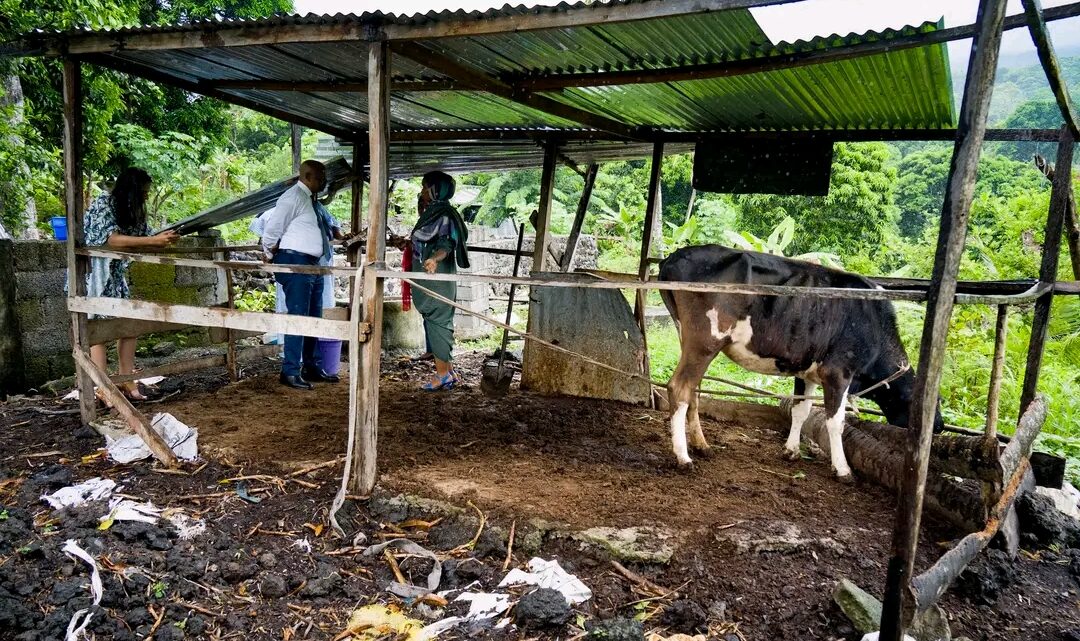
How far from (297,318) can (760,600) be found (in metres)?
3.02

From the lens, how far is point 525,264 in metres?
15.0

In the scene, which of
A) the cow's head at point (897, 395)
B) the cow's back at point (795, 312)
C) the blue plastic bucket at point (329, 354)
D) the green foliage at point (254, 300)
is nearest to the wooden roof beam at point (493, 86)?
the cow's back at point (795, 312)

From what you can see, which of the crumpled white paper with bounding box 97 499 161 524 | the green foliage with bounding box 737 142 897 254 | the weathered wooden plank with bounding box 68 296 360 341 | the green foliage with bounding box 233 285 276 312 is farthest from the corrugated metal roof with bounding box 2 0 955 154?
the green foliage with bounding box 737 142 897 254

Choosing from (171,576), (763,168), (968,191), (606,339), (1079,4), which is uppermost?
(1079,4)

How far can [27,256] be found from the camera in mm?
5977

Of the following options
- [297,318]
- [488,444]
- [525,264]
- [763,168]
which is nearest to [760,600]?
[488,444]

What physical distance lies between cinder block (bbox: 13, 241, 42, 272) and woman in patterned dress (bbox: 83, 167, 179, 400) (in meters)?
1.08

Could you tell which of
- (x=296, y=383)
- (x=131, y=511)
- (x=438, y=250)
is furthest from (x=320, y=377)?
(x=131, y=511)

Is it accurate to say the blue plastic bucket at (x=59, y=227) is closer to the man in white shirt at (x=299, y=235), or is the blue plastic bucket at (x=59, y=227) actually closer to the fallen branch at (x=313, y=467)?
the man in white shirt at (x=299, y=235)

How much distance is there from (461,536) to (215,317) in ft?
7.21

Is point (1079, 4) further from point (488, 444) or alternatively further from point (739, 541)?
point (488, 444)

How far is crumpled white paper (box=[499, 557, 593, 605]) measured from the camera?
132 inches

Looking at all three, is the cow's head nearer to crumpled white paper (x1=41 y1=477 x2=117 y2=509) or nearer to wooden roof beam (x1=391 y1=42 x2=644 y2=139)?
wooden roof beam (x1=391 y1=42 x2=644 y2=139)

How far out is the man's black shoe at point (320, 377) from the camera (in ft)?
22.8
